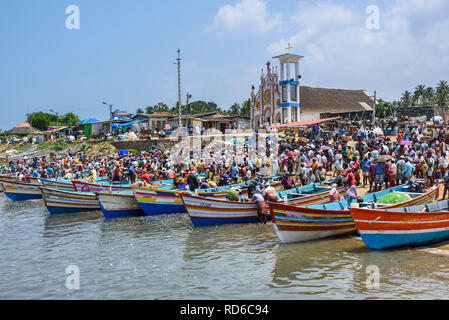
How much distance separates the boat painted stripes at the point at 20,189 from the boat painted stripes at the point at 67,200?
29.8 ft

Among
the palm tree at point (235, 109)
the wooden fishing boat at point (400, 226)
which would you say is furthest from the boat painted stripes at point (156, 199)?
the palm tree at point (235, 109)

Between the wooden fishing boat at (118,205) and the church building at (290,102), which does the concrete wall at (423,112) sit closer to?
the church building at (290,102)

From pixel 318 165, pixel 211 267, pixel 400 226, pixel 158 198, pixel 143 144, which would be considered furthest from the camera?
pixel 143 144

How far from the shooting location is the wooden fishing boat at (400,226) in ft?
36.1

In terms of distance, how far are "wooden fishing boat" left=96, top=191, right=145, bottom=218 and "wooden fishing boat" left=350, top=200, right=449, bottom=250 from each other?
12105 mm

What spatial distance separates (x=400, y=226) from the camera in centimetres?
1121

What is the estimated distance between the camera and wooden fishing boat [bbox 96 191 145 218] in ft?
64.4

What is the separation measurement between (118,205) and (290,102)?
25.8 meters

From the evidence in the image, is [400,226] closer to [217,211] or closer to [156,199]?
[217,211]

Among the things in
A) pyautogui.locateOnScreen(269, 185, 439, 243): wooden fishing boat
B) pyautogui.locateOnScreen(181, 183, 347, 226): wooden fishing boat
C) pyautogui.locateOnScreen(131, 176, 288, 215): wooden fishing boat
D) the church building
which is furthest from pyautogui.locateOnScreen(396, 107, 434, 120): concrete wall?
pyautogui.locateOnScreen(269, 185, 439, 243): wooden fishing boat

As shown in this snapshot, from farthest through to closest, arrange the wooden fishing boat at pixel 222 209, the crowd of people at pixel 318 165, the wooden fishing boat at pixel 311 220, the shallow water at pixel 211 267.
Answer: the crowd of people at pixel 318 165
the wooden fishing boat at pixel 222 209
the wooden fishing boat at pixel 311 220
the shallow water at pixel 211 267

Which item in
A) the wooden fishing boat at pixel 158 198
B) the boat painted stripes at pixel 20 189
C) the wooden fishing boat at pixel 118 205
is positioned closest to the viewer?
the wooden fishing boat at pixel 158 198

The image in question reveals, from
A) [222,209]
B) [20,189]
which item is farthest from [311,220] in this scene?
[20,189]
